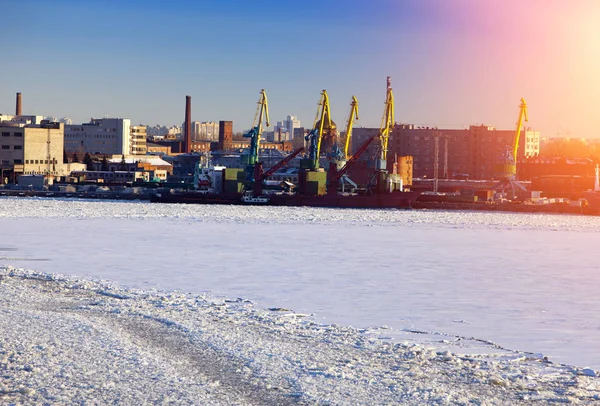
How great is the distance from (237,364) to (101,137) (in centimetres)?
12141

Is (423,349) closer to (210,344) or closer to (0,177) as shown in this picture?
(210,344)

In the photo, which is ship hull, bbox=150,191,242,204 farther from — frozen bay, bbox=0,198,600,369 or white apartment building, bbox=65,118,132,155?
white apartment building, bbox=65,118,132,155

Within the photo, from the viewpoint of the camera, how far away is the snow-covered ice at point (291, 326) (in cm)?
830

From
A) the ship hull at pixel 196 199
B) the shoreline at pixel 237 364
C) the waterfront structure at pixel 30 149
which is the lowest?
the ship hull at pixel 196 199

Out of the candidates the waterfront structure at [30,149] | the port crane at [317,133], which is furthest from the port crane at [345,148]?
Answer: the waterfront structure at [30,149]

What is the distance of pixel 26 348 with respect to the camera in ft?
31.0

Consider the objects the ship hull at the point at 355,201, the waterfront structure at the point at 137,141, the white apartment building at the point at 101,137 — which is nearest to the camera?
the ship hull at the point at 355,201

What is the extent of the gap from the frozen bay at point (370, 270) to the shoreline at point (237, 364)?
0.93 meters

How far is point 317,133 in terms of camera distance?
226 feet

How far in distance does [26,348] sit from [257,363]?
2.48 m

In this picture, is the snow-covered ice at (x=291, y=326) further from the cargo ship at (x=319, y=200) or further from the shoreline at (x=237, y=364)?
the cargo ship at (x=319, y=200)

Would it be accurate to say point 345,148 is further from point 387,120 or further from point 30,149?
point 30,149

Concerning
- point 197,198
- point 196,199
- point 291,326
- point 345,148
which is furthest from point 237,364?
point 345,148

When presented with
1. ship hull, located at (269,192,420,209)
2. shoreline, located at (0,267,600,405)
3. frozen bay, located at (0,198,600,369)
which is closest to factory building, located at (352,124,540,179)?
ship hull, located at (269,192,420,209)
